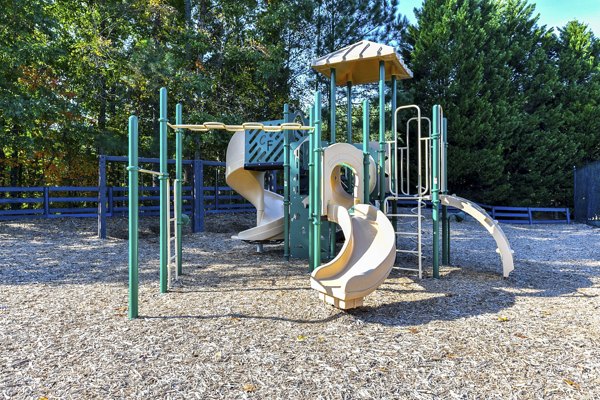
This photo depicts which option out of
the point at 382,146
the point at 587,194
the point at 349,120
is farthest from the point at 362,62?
the point at 587,194

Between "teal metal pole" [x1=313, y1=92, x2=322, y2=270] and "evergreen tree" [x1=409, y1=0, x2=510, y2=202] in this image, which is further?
"evergreen tree" [x1=409, y1=0, x2=510, y2=202]

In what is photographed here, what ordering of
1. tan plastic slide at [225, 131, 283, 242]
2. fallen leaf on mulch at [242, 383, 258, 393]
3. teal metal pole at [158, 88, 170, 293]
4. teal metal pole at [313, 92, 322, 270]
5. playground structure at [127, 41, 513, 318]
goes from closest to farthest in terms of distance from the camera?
1. fallen leaf on mulch at [242, 383, 258, 393]
2. playground structure at [127, 41, 513, 318]
3. teal metal pole at [158, 88, 170, 293]
4. teal metal pole at [313, 92, 322, 270]
5. tan plastic slide at [225, 131, 283, 242]

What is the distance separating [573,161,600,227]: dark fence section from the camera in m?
16.2

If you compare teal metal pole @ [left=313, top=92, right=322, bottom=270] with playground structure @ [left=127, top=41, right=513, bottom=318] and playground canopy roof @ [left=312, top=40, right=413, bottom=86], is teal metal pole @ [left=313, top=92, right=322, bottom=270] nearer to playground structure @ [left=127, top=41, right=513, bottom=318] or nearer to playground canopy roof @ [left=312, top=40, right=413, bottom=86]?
playground structure @ [left=127, top=41, right=513, bottom=318]

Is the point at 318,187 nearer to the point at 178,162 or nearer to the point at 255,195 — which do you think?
the point at 178,162

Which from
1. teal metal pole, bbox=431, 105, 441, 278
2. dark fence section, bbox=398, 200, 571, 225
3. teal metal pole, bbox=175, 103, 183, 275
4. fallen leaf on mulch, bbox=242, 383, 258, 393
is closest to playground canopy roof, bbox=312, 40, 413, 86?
teal metal pole, bbox=431, 105, 441, 278

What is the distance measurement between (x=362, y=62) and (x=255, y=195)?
3570mm

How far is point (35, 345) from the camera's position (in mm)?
3305

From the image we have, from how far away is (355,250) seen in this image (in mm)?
4984

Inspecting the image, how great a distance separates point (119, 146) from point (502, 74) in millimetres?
15360

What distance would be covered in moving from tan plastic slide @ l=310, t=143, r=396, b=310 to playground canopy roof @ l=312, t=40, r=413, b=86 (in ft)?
5.22

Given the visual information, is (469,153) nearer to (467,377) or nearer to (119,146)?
(119,146)

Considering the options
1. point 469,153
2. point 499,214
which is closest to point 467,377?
point 469,153

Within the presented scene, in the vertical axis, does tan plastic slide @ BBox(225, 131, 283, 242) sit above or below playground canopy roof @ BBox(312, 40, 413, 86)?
below
